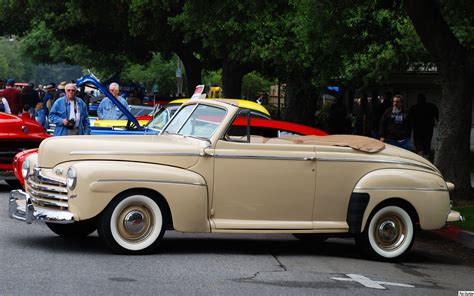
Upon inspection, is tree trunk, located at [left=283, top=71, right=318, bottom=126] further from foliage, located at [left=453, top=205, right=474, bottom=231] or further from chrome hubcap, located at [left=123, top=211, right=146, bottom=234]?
chrome hubcap, located at [left=123, top=211, right=146, bottom=234]

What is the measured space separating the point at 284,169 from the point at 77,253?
239 cm

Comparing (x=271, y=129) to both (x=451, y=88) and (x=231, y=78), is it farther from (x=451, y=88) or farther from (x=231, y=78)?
(x=231, y=78)

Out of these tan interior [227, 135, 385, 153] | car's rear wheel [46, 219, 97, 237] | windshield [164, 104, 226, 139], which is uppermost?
windshield [164, 104, 226, 139]

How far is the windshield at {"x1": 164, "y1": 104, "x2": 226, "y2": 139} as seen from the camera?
10.2 meters

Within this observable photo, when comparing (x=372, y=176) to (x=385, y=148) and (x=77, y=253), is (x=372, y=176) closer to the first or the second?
(x=385, y=148)

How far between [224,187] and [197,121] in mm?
1036

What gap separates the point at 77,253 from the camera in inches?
378

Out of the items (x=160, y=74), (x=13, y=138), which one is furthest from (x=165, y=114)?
(x=160, y=74)

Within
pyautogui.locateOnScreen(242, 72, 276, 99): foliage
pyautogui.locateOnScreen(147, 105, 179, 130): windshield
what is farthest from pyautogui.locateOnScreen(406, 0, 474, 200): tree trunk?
pyautogui.locateOnScreen(242, 72, 276, 99): foliage

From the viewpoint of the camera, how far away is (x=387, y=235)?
10.6m

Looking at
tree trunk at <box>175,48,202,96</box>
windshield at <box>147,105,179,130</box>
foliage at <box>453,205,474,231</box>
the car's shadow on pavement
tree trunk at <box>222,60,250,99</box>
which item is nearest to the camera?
the car's shadow on pavement

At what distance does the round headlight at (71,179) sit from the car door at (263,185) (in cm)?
149

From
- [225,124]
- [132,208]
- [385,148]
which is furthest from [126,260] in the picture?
[385,148]

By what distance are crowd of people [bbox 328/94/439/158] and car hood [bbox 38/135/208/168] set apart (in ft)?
25.5
